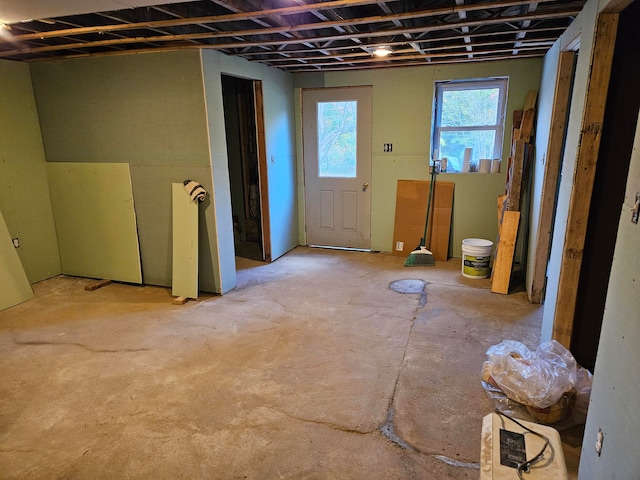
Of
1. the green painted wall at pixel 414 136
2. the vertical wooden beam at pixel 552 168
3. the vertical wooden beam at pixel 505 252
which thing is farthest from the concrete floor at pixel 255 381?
the green painted wall at pixel 414 136

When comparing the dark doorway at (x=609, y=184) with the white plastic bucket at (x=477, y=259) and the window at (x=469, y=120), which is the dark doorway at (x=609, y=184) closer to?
the white plastic bucket at (x=477, y=259)

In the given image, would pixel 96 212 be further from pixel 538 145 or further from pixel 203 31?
pixel 538 145

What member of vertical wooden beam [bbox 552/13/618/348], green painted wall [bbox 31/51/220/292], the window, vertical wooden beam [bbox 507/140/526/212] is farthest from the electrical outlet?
the window

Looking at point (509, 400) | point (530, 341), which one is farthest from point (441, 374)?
point (530, 341)

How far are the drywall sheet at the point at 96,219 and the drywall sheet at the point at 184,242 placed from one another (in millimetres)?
622

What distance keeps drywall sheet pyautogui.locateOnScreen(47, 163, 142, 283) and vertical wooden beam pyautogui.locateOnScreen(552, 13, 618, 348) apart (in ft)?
13.0

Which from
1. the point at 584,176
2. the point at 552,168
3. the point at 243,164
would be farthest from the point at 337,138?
the point at 584,176

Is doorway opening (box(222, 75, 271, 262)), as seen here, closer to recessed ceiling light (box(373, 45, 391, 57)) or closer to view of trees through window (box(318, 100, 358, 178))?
view of trees through window (box(318, 100, 358, 178))

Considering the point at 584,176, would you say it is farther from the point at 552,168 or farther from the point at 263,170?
the point at 263,170

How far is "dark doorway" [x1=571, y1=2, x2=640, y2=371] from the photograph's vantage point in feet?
7.00

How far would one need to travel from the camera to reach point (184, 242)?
393cm

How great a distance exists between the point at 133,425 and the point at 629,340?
2407 mm

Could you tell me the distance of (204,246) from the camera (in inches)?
157

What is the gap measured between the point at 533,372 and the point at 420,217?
10.1ft
